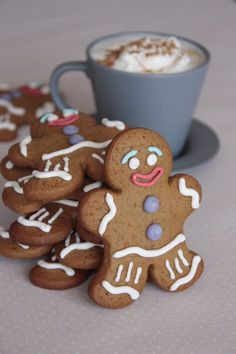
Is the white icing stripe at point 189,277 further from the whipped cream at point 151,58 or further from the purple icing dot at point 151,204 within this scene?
the whipped cream at point 151,58

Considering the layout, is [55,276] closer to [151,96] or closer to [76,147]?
[76,147]

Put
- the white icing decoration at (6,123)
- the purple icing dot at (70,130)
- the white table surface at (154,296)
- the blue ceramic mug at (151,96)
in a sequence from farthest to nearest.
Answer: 1. the white icing decoration at (6,123)
2. the blue ceramic mug at (151,96)
3. the purple icing dot at (70,130)
4. the white table surface at (154,296)

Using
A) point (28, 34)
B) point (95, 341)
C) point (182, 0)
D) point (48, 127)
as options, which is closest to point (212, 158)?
point (48, 127)

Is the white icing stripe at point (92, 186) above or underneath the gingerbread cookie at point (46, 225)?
above

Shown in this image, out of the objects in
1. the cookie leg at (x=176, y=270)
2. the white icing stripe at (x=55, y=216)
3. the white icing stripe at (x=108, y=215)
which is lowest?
the cookie leg at (x=176, y=270)

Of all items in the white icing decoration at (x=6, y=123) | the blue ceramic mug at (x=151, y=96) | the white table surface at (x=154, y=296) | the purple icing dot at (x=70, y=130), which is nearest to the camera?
the white table surface at (x=154, y=296)

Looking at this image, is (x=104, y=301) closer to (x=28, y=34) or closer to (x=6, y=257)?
(x=6, y=257)

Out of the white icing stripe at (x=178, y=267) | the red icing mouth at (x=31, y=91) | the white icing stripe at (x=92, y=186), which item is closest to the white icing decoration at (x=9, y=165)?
the white icing stripe at (x=92, y=186)

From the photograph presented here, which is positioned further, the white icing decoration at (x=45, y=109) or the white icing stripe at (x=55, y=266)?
the white icing decoration at (x=45, y=109)
